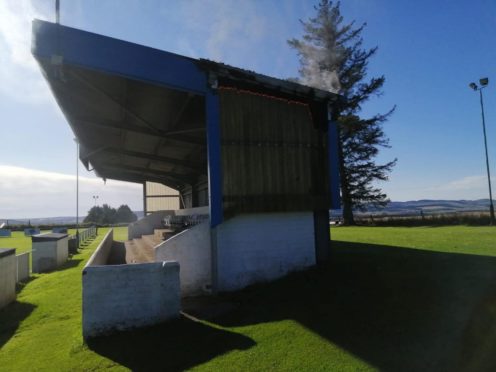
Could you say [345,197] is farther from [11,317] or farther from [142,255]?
[11,317]

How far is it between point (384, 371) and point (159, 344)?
3.05m

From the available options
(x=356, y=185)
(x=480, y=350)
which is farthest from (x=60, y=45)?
(x=356, y=185)

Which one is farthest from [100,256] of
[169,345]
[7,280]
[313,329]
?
[313,329]

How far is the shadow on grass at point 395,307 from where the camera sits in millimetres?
4180

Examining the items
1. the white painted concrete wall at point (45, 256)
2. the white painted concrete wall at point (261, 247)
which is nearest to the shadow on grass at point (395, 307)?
the white painted concrete wall at point (261, 247)

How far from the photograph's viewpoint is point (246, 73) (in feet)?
25.7

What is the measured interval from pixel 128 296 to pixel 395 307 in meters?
4.23

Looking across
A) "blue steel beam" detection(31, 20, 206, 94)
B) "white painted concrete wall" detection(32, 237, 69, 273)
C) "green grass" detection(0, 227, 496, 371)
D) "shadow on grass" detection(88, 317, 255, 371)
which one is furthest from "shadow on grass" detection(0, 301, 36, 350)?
"white painted concrete wall" detection(32, 237, 69, 273)

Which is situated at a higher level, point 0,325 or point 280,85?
point 280,85

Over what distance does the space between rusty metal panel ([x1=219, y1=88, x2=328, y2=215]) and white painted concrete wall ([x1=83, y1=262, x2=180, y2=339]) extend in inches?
87.5

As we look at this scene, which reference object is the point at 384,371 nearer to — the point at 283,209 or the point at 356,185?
the point at 283,209

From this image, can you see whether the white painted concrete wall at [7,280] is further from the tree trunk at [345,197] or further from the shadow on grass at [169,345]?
the tree trunk at [345,197]

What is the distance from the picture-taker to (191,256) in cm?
748

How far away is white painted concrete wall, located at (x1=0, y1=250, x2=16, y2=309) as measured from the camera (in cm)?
799
